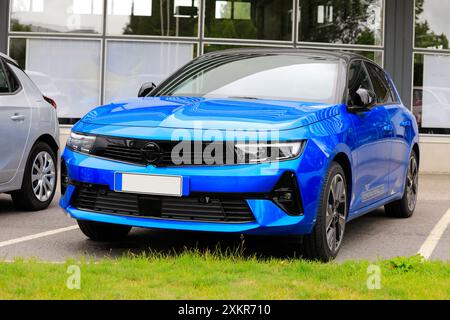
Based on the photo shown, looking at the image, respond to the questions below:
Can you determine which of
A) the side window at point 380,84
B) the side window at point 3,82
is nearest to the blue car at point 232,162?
the side window at point 380,84

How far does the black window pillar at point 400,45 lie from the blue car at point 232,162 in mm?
8000

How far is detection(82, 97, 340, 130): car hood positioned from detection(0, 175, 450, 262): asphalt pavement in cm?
96

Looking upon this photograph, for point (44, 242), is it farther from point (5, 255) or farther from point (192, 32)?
point (192, 32)

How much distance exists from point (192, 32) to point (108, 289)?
10271 millimetres

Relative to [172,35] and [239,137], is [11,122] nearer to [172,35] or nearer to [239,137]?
[239,137]

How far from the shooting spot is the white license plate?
5.62 m

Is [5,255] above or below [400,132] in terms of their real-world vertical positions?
below

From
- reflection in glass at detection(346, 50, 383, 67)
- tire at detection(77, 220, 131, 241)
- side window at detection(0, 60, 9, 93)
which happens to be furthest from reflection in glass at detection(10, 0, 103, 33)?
tire at detection(77, 220, 131, 241)

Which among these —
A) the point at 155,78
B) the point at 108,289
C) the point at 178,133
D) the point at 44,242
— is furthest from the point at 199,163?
the point at 155,78

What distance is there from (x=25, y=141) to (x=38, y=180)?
0.56m

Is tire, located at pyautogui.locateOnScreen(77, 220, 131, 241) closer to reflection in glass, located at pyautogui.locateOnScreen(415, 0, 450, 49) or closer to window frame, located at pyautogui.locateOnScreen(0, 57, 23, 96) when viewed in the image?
window frame, located at pyautogui.locateOnScreen(0, 57, 23, 96)
